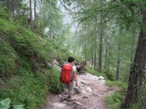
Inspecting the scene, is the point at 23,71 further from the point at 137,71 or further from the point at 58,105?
the point at 137,71

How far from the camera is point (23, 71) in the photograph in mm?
9328

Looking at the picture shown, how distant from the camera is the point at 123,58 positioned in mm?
30938

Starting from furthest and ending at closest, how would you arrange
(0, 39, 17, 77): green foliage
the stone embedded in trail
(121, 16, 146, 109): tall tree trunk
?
the stone embedded in trail → (0, 39, 17, 77): green foliage → (121, 16, 146, 109): tall tree trunk

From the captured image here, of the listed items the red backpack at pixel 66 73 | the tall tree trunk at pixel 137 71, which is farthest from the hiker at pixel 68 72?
the tall tree trunk at pixel 137 71

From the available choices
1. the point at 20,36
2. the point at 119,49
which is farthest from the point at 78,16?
the point at 119,49

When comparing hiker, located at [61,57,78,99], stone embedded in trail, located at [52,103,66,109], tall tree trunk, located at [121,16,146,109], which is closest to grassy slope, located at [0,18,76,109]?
stone embedded in trail, located at [52,103,66,109]

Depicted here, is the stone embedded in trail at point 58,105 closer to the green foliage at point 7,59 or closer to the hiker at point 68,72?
the hiker at point 68,72

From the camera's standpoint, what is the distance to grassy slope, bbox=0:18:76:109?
7.58 m

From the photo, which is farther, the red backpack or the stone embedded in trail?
the red backpack

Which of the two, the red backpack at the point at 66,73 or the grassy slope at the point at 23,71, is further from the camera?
the red backpack at the point at 66,73

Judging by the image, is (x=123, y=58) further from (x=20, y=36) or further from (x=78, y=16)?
(x=78, y=16)

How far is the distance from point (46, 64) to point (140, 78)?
4.65m

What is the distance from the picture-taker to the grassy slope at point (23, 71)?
758 centimetres

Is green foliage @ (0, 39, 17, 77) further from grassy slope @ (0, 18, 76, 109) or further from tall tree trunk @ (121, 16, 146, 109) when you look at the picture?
tall tree trunk @ (121, 16, 146, 109)
